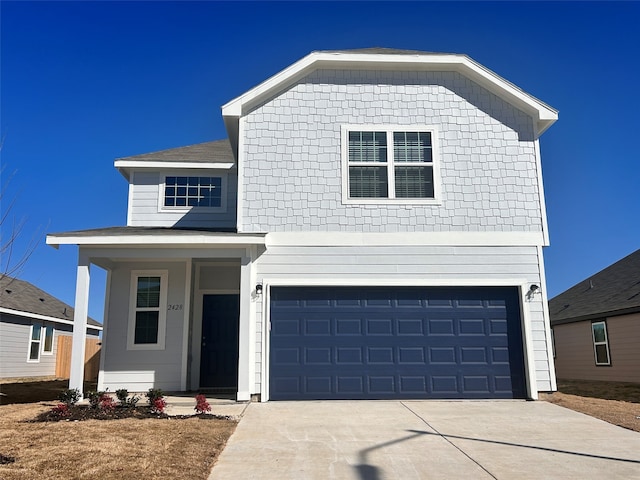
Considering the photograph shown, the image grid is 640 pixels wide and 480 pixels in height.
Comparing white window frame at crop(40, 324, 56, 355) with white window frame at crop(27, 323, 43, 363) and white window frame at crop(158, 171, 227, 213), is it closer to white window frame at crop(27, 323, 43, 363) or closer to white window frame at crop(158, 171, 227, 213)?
white window frame at crop(27, 323, 43, 363)

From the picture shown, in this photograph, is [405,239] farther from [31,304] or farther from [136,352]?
[31,304]

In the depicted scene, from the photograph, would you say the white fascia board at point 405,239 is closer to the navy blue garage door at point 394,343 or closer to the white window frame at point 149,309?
the navy blue garage door at point 394,343

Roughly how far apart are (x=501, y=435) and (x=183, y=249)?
6393mm

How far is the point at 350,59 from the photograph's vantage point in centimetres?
1111

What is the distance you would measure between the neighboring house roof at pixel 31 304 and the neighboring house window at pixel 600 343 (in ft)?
62.4

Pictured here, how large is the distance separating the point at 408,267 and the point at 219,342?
189 inches

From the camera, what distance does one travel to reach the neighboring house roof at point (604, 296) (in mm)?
16031

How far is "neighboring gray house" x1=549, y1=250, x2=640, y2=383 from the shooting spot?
1552 cm

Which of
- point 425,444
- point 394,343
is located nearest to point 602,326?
point 394,343

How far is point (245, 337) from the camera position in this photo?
977 cm

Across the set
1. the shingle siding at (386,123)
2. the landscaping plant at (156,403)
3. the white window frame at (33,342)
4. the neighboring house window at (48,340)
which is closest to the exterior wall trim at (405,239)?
the shingle siding at (386,123)

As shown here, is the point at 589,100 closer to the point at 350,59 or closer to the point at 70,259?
the point at 350,59

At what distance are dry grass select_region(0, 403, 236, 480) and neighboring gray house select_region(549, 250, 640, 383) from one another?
12.9m

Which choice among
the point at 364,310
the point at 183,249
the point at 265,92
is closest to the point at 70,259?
the point at 183,249
